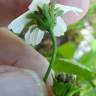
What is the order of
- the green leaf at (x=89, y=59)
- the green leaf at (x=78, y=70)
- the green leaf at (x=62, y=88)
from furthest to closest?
the green leaf at (x=89, y=59) < the green leaf at (x=78, y=70) < the green leaf at (x=62, y=88)

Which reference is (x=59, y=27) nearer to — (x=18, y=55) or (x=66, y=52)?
(x=18, y=55)

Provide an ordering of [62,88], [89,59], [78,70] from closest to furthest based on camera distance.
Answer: [62,88], [78,70], [89,59]

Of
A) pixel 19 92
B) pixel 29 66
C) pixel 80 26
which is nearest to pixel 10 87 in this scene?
pixel 19 92

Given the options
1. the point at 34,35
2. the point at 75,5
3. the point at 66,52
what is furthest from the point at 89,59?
the point at 34,35

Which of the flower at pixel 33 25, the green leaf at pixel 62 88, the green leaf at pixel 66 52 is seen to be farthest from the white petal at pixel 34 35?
the green leaf at pixel 66 52

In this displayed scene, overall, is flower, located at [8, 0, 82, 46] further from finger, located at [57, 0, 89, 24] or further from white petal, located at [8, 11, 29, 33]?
finger, located at [57, 0, 89, 24]

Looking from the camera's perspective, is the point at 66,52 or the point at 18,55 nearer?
the point at 18,55

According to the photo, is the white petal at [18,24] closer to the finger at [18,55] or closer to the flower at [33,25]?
the flower at [33,25]
